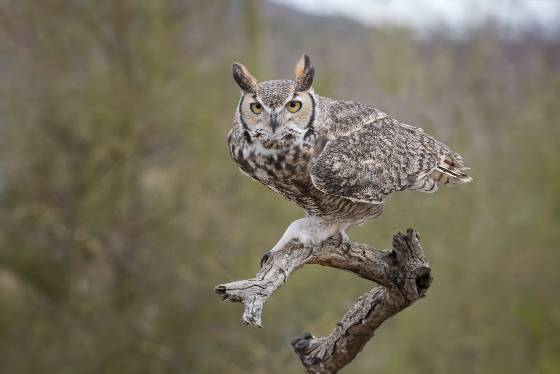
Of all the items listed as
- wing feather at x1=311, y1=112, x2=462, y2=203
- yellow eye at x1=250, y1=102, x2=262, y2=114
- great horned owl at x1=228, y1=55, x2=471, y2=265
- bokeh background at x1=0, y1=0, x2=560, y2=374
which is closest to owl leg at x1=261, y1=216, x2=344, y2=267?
great horned owl at x1=228, y1=55, x2=471, y2=265

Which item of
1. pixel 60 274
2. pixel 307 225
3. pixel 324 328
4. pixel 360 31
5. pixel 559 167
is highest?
pixel 360 31

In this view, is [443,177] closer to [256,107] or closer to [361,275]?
[361,275]

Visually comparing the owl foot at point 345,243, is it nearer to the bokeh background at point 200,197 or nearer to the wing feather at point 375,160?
the wing feather at point 375,160

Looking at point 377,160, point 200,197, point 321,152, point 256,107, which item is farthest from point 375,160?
point 200,197

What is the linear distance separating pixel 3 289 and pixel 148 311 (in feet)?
4.15

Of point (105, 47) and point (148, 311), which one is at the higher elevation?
point (105, 47)

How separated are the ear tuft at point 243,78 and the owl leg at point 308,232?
1.72 feet

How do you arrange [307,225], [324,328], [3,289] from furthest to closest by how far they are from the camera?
[3,289], [324,328], [307,225]

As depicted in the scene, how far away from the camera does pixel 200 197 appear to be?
5840mm

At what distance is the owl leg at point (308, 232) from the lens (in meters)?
2.27

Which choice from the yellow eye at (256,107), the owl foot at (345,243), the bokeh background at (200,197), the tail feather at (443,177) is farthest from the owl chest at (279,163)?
the bokeh background at (200,197)

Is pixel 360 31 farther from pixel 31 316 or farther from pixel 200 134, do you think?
pixel 31 316

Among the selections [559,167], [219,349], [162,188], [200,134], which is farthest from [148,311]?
[559,167]

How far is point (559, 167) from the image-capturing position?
502 centimetres
